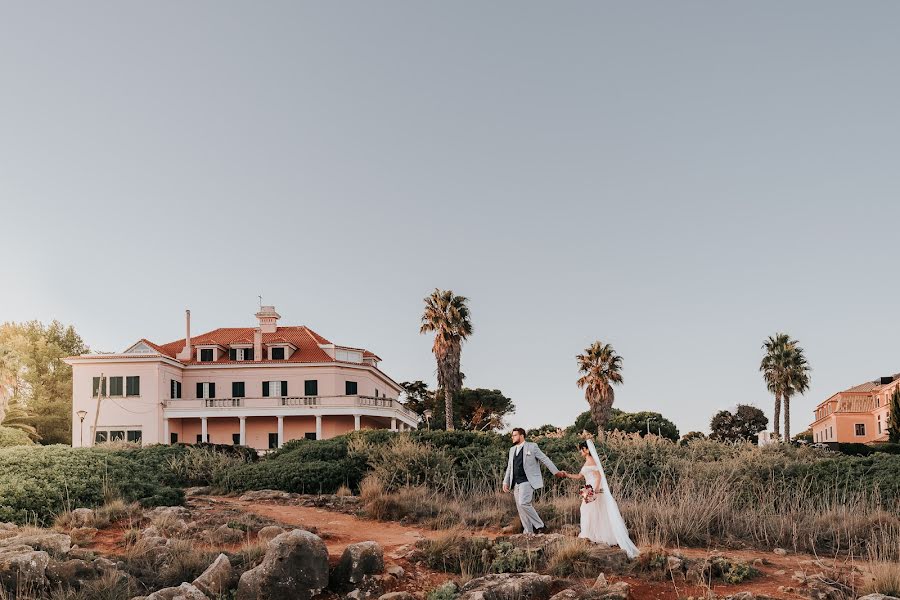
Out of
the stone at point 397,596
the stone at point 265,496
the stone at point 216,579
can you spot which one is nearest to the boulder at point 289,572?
the stone at point 216,579

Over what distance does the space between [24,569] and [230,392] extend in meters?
42.5

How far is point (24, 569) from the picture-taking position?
972cm

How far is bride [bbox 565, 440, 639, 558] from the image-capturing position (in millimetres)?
11938

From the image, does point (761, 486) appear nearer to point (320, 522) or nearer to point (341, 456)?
point (320, 522)

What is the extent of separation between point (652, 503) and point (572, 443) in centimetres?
783

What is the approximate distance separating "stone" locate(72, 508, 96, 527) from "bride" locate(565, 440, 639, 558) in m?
8.39

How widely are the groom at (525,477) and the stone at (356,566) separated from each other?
299cm

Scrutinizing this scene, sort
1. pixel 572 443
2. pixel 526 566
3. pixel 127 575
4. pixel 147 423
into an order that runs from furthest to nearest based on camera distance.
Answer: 1. pixel 147 423
2. pixel 572 443
3. pixel 526 566
4. pixel 127 575

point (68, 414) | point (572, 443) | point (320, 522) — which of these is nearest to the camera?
point (320, 522)

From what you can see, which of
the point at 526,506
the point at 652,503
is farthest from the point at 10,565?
the point at 652,503

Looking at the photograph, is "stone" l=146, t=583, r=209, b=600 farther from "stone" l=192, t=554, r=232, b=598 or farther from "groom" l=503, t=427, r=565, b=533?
"groom" l=503, t=427, r=565, b=533

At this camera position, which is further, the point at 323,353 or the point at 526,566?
the point at 323,353

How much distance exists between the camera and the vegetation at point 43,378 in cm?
6128

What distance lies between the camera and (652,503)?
14367 mm
